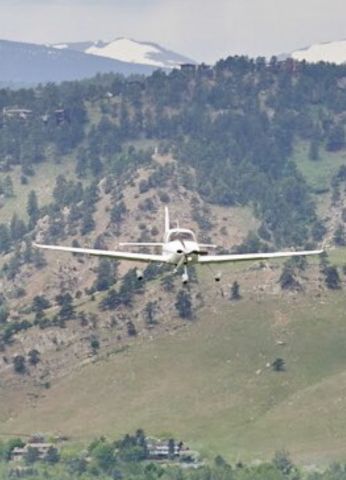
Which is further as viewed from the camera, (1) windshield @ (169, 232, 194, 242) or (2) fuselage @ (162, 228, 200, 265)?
(1) windshield @ (169, 232, 194, 242)

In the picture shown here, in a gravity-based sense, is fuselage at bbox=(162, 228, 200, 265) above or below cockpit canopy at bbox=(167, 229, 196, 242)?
below

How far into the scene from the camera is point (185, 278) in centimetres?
11950

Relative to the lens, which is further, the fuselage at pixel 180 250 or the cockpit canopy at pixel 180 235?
the cockpit canopy at pixel 180 235

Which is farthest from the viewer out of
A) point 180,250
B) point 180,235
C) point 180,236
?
point 180,235

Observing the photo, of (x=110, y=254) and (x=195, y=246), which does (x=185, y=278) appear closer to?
(x=195, y=246)

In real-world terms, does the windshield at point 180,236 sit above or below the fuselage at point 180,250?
above

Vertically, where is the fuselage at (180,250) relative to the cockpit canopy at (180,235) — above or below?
below

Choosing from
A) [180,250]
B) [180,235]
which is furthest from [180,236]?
[180,250]

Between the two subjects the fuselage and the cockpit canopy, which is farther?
the cockpit canopy

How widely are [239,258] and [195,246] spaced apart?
15.4 ft

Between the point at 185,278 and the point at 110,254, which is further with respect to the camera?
the point at 110,254

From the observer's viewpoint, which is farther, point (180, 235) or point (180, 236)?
point (180, 235)

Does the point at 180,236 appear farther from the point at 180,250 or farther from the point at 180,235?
the point at 180,250

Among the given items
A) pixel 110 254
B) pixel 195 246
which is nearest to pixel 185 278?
pixel 195 246
